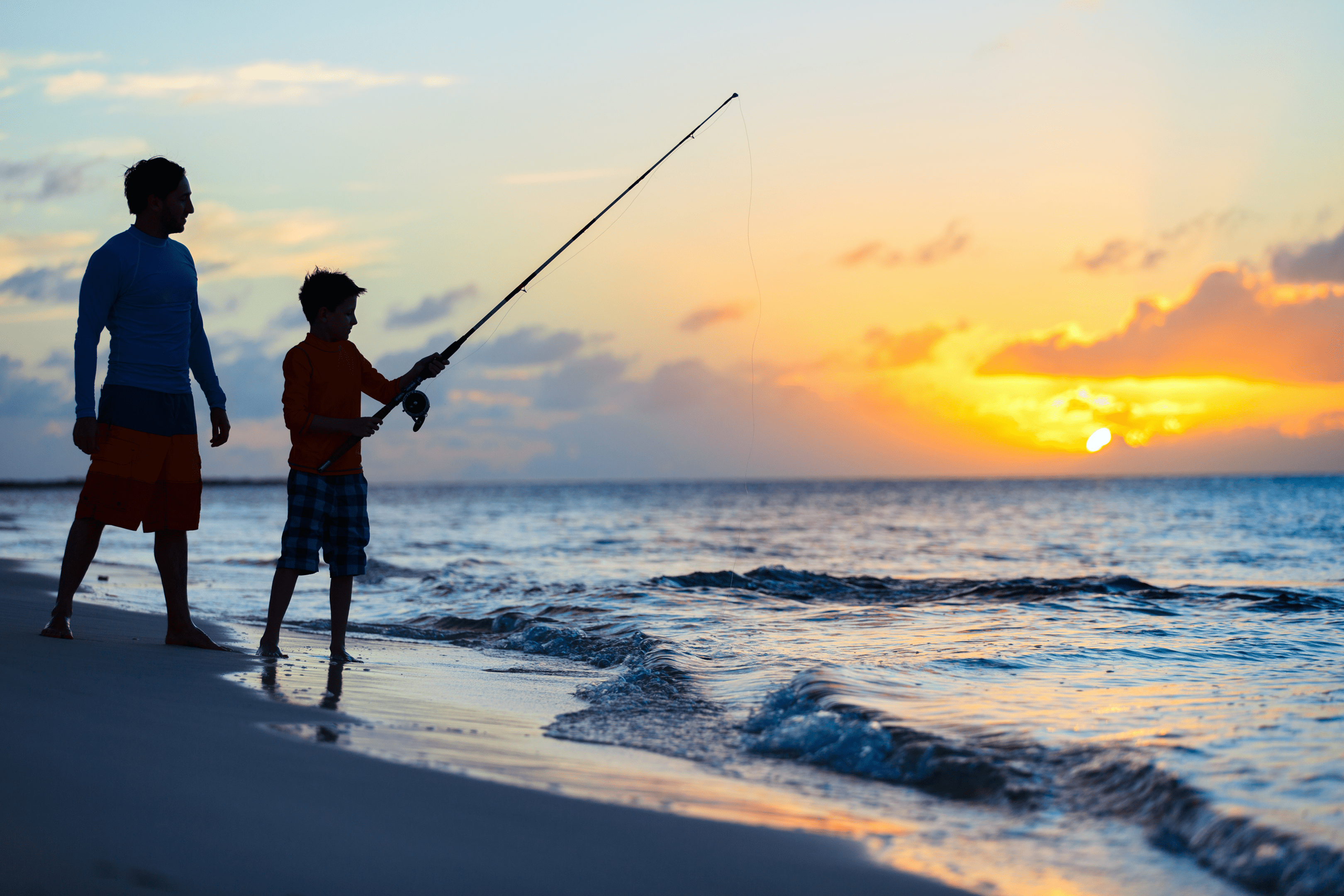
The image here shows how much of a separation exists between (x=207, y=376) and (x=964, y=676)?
365cm

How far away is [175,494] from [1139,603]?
721cm

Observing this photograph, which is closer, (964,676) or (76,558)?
(76,558)

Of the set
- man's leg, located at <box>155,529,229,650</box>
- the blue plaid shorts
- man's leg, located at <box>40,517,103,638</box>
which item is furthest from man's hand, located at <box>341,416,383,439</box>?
man's leg, located at <box>40,517,103,638</box>

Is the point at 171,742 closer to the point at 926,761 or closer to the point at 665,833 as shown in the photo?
the point at 665,833

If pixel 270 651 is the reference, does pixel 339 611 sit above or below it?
above

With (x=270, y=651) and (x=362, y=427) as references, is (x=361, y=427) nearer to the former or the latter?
(x=362, y=427)

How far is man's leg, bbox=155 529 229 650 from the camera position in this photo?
407 centimetres

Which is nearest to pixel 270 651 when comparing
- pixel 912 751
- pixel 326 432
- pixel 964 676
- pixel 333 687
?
pixel 333 687

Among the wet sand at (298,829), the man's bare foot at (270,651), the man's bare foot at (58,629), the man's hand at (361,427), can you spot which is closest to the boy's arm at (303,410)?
the man's hand at (361,427)

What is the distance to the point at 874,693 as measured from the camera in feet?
13.4

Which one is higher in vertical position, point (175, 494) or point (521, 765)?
point (175, 494)

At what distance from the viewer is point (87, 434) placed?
3.68 meters

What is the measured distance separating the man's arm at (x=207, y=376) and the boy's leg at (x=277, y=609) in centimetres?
62

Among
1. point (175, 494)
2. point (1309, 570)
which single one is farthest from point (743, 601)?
point (1309, 570)
